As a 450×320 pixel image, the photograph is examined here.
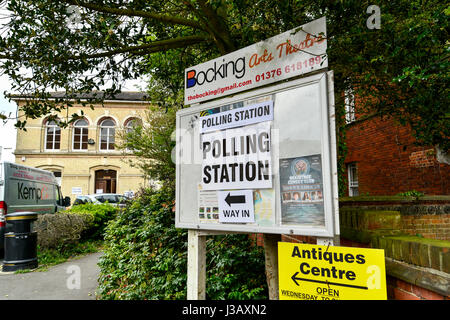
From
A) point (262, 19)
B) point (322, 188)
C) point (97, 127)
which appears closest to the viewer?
point (322, 188)

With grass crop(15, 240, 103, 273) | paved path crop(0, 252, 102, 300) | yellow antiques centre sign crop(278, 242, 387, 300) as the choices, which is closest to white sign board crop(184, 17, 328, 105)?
yellow antiques centre sign crop(278, 242, 387, 300)

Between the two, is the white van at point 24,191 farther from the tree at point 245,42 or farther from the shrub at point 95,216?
the tree at point 245,42

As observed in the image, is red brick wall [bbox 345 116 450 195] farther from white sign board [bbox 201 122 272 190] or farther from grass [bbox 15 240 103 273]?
grass [bbox 15 240 103 273]

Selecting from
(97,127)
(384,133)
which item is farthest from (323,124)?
(97,127)

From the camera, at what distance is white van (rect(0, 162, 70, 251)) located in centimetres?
962

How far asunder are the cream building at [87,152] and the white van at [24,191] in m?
15.3

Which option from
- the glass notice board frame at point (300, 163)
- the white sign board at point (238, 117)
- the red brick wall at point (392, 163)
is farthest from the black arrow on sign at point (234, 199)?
the red brick wall at point (392, 163)

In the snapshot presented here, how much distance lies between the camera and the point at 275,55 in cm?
269

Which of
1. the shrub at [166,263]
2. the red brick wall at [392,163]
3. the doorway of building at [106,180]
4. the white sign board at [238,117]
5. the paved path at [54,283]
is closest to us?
the white sign board at [238,117]

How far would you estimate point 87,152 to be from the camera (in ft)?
97.2

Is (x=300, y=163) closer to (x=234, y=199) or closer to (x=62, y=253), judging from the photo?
(x=234, y=199)

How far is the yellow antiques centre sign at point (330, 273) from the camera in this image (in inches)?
77.5

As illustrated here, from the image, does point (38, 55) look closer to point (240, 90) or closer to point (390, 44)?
point (240, 90)
